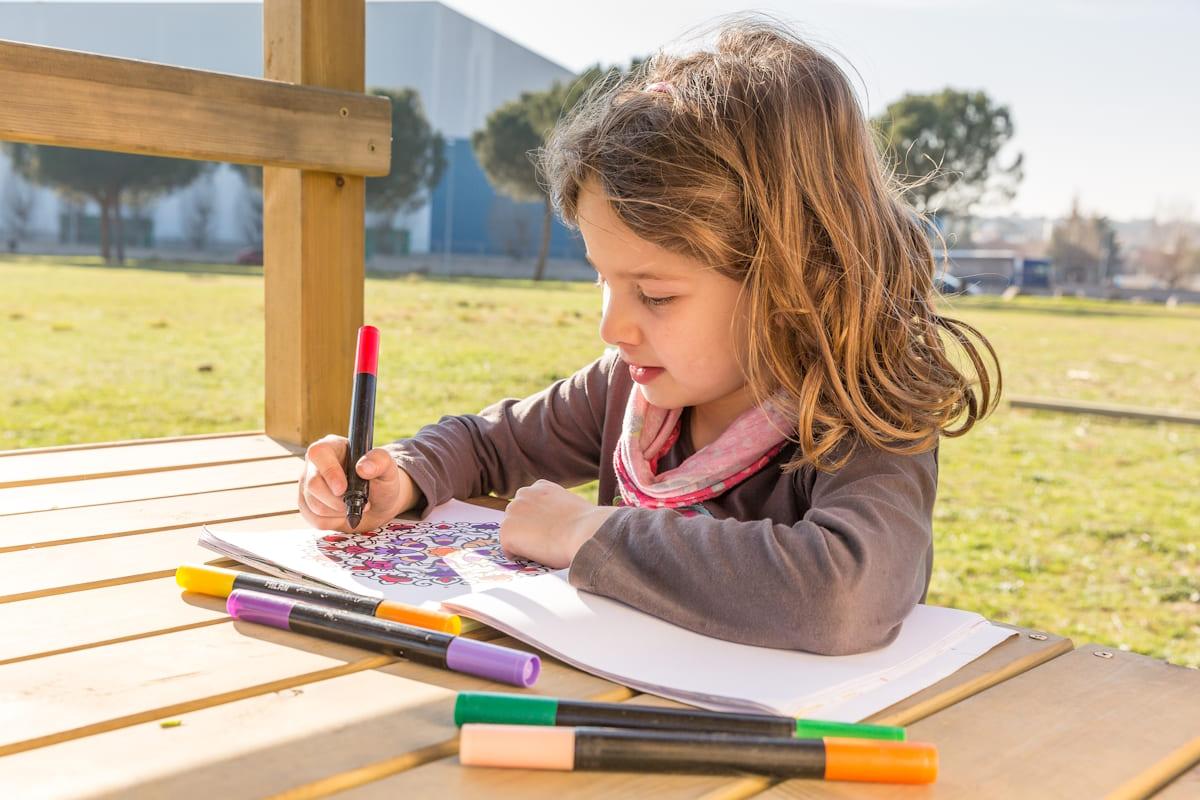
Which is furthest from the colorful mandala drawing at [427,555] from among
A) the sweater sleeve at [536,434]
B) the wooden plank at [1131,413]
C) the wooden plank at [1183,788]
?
the wooden plank at [1131,413]

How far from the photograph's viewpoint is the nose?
122 centimetres

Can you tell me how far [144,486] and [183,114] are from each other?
1.91 feet

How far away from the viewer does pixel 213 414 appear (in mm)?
6570

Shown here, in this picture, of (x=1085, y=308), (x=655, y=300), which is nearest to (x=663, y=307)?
(x=655, y=300)

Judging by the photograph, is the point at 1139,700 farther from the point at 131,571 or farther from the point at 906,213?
the point at 131,571

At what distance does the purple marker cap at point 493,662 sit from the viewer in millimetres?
852

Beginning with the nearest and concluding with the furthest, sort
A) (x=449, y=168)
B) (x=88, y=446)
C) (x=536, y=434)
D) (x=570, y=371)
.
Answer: (x=536, y=434) → (x=88, y=446) → (x=570, y=371) → (x=449, y=168)

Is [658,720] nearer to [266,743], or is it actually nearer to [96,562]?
[266,743]

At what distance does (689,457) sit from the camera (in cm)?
140

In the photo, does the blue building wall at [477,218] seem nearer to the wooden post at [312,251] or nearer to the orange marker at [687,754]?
the wooden post at [312,251]

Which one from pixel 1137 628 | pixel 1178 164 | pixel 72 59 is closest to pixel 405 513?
pixel 72 59

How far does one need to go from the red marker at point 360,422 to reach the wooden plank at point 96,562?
156 millimetres

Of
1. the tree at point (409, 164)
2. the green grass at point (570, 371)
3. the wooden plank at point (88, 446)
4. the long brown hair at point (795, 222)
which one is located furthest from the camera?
the tree at point (409, 164)

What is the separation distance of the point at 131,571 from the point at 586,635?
0.54 metres
